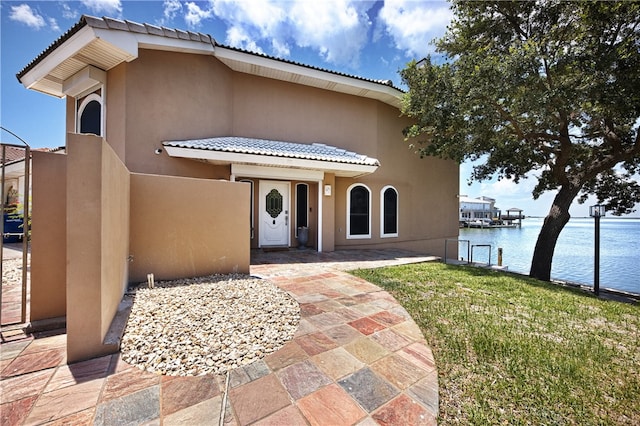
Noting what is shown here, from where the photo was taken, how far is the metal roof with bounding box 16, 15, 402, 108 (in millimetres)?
6742

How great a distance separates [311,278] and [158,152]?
6139mm

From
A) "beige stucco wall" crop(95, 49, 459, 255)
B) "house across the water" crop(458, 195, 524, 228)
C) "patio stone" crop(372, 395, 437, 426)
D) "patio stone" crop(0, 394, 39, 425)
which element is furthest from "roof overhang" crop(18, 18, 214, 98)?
"house across the water" crop(458, 195, 524, 228)

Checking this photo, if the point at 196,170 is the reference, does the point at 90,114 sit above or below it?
above

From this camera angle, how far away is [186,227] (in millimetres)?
5227

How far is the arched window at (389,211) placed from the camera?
37.7ft

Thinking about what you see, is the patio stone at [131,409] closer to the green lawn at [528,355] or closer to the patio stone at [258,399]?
the patio stone at [258,399]

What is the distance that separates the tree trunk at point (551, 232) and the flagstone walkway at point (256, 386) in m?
9.47

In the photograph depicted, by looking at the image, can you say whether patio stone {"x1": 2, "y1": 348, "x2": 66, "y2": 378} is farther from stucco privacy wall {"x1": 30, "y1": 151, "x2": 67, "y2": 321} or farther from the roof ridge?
the roof ridge

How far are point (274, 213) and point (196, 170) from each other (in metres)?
2.97

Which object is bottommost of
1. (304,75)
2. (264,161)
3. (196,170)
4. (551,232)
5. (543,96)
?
(551,232)

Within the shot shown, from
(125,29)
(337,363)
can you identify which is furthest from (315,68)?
(337,363)

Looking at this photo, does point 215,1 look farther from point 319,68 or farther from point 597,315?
point 597,315

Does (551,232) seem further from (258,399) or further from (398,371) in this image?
(258,399)

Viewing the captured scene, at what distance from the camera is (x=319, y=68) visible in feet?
31.5
